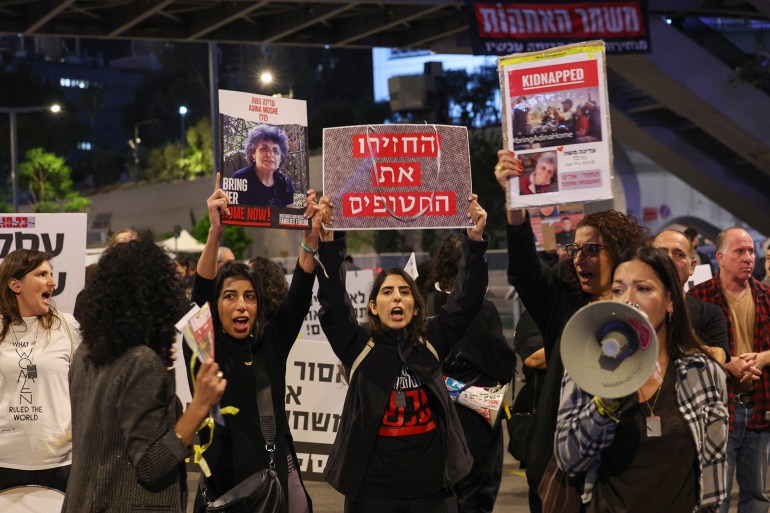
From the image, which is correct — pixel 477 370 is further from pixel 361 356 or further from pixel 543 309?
pixel 543 309

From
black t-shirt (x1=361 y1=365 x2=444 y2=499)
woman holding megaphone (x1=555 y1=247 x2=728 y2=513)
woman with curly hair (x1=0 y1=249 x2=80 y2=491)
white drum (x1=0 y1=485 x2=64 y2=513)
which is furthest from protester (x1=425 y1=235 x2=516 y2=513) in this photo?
woman holding megaphone (x1=555 y1=247 x2=728 y2=513)

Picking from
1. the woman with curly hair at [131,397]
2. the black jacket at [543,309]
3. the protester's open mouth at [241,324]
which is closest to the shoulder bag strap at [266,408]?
the protester's open mouth at [241,324]

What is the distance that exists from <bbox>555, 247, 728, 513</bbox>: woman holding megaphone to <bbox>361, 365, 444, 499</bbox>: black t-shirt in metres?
1.60

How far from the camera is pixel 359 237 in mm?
45594

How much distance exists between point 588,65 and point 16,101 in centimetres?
7947

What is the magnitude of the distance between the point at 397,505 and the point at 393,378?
2.04ft

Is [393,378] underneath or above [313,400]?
above

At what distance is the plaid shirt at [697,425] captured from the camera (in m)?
3.63

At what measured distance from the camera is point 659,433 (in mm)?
3654

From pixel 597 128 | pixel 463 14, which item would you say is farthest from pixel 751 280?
pixel 463 14

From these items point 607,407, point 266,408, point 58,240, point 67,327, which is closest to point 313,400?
point 58,240

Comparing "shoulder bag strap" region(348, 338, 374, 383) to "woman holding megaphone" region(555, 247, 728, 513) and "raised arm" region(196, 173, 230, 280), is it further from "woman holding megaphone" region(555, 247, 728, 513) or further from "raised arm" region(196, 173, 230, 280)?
"woman holding megaphone" region(555, 247, 728, 513)

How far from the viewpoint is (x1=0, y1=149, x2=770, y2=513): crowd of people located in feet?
12.2

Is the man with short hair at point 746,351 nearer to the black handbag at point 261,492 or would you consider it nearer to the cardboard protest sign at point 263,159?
the cardboard protest sign at point 263,159
